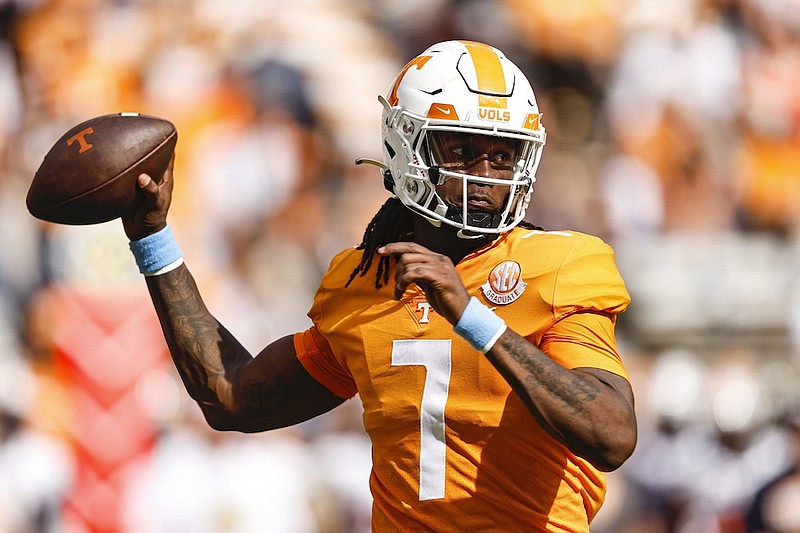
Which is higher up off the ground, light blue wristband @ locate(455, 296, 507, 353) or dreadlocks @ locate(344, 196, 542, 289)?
light blue wristband @ locate(455, 296, 507, 353)

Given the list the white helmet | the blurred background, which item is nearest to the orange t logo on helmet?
the white helmet

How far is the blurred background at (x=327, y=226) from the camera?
5.16 m

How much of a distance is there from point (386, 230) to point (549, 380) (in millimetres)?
701

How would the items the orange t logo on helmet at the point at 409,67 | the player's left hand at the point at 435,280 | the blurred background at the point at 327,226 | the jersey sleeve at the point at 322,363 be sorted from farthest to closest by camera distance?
the blurred background at the point at 327,226 → the jersey sleeve at the point at 322,363 → the orange t logo on helmet at the point at 409,67 → the player's left hand at the point at 435,280

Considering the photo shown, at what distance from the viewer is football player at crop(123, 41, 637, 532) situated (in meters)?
2.27

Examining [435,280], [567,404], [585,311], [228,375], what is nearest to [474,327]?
[435,280]

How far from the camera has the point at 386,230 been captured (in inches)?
111

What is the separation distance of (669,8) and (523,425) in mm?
4146

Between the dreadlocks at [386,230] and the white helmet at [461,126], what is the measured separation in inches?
3.3

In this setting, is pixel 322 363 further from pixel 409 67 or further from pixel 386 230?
pixel 409 67

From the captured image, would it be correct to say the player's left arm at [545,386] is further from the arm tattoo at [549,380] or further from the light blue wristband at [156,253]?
the light blue wristband at [156,253]

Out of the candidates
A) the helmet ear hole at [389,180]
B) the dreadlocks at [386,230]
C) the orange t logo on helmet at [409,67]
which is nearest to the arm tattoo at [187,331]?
the dreadlocks at [386,230]

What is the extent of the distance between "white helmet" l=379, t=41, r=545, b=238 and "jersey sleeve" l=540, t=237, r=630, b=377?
0.17 meters

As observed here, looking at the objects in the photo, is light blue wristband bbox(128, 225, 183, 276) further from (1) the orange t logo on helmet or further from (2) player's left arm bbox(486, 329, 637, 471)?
(2) player's left arm bbox(486, 329, 637, 471)
